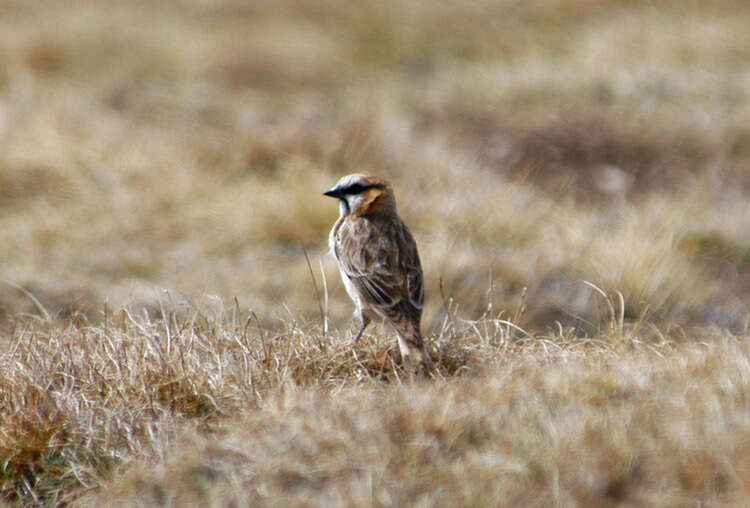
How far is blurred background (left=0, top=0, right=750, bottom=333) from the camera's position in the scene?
6664mm

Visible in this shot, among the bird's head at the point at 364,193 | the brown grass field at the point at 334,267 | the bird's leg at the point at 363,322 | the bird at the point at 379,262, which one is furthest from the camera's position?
the bird's head at the point at 364,193

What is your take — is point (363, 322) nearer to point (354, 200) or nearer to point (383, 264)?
point (383, 264)

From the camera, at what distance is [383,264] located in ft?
16.4

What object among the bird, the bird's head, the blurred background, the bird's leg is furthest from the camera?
the blurred background

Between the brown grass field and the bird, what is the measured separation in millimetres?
158

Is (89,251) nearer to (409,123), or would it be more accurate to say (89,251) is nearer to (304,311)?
(304,311)

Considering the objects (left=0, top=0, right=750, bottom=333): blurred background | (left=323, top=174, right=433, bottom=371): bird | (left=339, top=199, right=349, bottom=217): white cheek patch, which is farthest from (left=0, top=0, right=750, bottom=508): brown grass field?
(left=339, top=199, right=349, bottom=217): white cheek patch

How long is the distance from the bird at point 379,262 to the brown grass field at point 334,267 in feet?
0.52

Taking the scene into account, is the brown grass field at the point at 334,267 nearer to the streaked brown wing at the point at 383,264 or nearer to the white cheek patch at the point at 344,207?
the streaked brown wing at the point at 383,264

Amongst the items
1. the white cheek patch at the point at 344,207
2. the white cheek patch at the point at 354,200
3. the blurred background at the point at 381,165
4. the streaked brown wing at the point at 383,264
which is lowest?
the blurred background at the point at 381,165

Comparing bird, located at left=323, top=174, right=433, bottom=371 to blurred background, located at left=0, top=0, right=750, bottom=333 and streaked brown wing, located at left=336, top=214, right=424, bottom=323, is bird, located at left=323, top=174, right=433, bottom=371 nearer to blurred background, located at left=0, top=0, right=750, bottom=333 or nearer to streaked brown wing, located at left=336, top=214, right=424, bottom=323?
streaked brown wing, located at left=336, top=214, right=424, bottom=323

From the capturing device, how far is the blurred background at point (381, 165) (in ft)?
21.9

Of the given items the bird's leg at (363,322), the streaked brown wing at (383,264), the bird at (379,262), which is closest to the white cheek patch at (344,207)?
the bird at (379,262)

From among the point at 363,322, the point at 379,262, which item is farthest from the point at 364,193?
the point at 363,322
